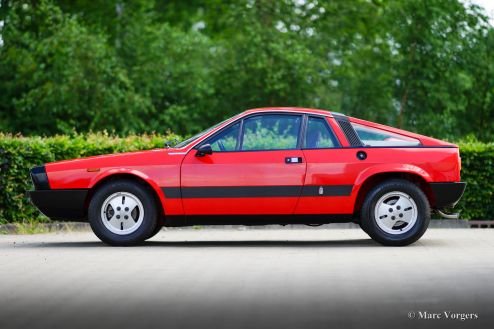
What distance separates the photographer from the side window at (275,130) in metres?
13.3

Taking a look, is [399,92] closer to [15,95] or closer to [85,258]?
[15,95]

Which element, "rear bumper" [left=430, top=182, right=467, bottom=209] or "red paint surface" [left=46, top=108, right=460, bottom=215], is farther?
"rear bumper" [left=430, top=182, right=467, bottom=209]

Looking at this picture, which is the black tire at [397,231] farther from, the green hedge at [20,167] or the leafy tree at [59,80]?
the leafy tree at [59,80]

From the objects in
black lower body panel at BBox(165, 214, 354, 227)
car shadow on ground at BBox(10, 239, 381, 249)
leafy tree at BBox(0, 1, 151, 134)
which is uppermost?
leafy tree at BBox(0, 1, 151, 134)

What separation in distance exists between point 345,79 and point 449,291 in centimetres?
3332

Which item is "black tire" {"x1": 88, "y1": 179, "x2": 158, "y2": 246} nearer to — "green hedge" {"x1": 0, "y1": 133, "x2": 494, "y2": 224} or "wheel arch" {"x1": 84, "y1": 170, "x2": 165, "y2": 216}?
"wheel arch" {"x1": 84, "y1": 170, "x2": 165, "y2": 216}

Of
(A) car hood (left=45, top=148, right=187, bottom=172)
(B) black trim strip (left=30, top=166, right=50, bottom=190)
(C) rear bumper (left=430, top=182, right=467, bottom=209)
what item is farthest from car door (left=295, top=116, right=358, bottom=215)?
(B) black trim strip (left=30, top=166, right=50, bottom=190)

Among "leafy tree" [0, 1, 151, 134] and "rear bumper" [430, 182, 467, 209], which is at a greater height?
"leafy tree" [0, 1, 151, 134]

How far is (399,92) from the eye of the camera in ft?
125

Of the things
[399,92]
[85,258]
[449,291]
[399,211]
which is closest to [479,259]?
[399,211]

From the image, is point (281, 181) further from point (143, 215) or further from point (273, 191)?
point (143, 215)

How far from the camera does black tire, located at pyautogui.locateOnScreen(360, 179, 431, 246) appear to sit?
13016mm

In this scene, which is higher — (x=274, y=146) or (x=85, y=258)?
(x=274, y=146)

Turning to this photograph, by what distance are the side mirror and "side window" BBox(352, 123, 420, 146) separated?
71.0 inches
